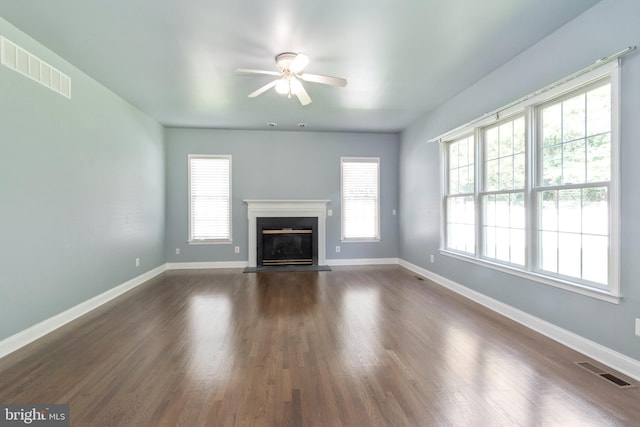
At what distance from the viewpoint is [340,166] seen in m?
6.12

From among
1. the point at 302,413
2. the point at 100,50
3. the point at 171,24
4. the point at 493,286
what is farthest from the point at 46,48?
the point at 493,286

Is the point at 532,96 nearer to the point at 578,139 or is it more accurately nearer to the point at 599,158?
the point at 578,139

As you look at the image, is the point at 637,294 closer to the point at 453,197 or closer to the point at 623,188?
the point at 623,188

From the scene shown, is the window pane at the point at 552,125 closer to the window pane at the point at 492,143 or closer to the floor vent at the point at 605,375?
the window pane at the point at 492,143

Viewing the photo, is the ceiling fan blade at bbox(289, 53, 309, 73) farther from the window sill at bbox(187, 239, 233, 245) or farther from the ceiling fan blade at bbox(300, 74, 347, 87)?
the window sill at bbox(187, 239, 233, 245)

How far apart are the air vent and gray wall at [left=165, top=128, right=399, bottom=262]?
269 cm

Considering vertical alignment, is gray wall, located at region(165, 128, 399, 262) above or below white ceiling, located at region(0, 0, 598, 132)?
below

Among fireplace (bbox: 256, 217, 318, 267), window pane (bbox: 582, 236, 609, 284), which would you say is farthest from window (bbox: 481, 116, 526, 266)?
fireplace (bbox: 256, 217, 318, 267)

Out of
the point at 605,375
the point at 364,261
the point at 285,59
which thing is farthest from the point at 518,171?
the point at 364,261

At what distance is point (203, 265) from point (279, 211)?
1874 mm

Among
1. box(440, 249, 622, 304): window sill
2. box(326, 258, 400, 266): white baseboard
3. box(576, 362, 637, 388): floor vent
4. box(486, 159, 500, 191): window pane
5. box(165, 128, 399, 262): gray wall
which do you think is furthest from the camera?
box(326, 258, 400, 266): white baseboard

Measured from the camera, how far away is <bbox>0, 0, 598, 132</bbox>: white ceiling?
7.55ft

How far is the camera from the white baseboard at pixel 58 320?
2.43 meters

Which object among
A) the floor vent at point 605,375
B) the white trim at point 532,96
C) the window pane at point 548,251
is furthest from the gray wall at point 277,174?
the floor vent at point 605,375
